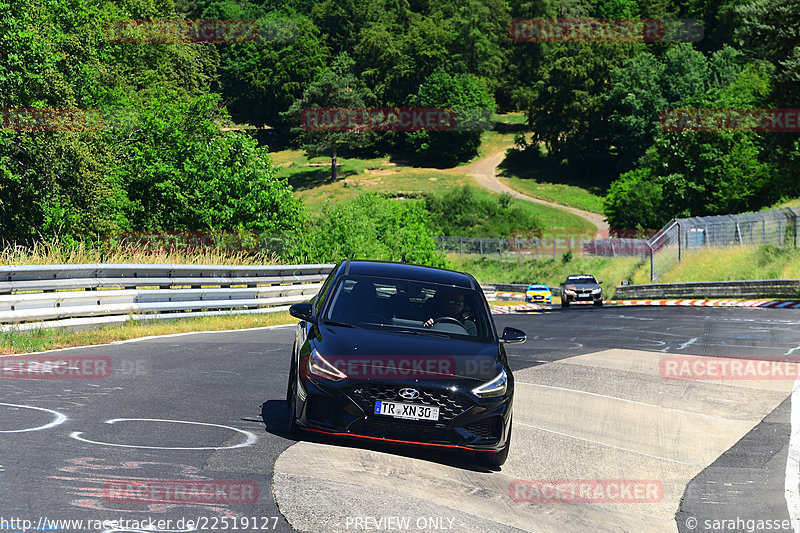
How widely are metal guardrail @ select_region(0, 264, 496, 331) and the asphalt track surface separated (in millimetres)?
1534

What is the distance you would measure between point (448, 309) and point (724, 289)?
108 feet

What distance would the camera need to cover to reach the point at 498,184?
112 metres

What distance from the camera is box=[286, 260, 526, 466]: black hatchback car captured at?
7.49m

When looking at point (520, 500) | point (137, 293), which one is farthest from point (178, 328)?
point (520, 500)

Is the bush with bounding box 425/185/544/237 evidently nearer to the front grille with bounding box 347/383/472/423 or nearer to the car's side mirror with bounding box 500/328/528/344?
the car's side mirror with bounding box 500/328/528/344

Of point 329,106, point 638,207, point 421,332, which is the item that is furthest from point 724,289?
point 329,106

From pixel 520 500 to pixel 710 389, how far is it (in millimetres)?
6471
